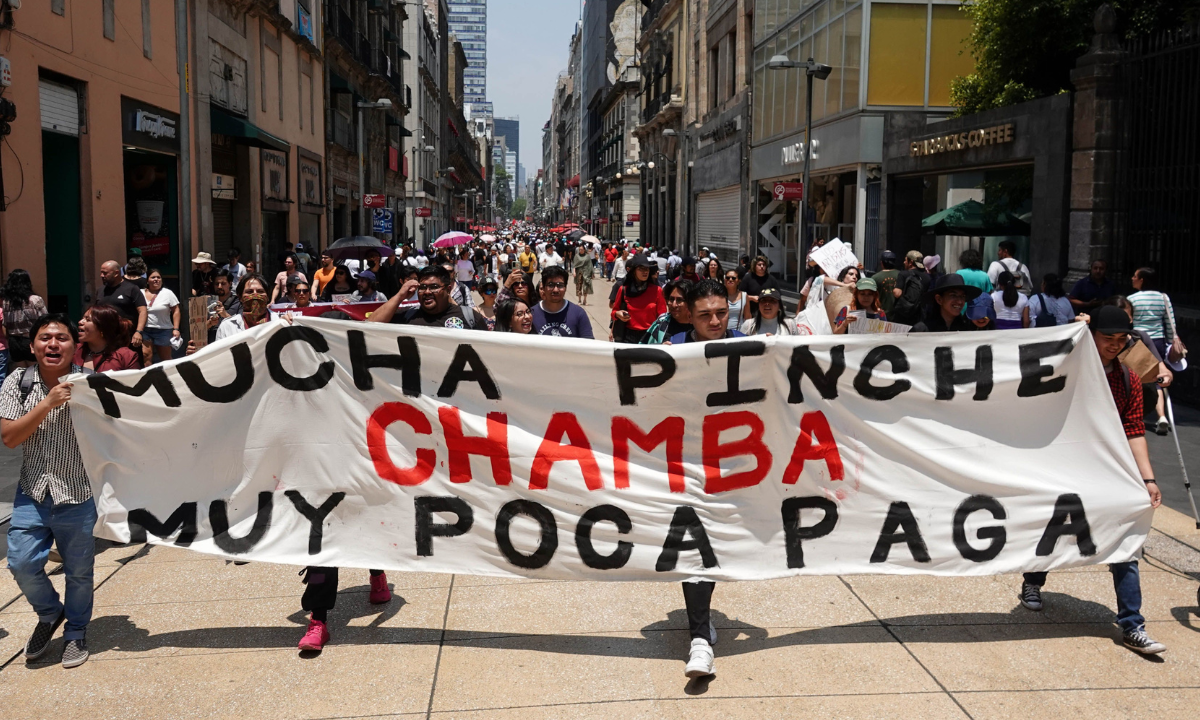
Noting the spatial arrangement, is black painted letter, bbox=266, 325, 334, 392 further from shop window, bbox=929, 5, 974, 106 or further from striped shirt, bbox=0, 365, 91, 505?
shop window, bbox=929, 5, 974, 106

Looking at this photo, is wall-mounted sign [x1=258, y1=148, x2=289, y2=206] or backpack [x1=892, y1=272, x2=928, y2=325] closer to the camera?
backpack [x1=892, y1=272, x2=928, y2=325]

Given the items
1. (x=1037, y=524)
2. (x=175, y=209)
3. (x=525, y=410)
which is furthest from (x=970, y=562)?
(x=175, y=209)

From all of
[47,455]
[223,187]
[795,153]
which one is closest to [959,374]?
[47,455]

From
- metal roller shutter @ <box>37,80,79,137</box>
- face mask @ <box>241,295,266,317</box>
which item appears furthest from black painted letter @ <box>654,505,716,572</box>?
metal roller shutter @ <box>37,80,79,137</box>

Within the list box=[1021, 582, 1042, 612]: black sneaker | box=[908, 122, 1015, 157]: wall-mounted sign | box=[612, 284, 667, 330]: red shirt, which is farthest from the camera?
box=[908, 122, 1015, 157]: wall-mounted sign

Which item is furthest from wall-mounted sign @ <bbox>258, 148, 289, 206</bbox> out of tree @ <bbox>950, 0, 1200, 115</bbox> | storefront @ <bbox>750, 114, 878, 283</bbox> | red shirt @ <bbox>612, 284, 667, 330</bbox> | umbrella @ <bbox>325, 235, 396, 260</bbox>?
red shirt @ <bbox>612, 284, 667, 330</bbox>

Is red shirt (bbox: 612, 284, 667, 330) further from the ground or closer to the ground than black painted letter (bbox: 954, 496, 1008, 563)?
further from the ground

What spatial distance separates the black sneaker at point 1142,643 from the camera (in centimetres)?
501

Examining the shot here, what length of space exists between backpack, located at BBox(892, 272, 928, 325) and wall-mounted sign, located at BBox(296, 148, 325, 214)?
22.3 m

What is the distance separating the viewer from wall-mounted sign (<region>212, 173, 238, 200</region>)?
23625mm

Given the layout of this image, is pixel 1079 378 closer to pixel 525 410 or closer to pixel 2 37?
pixel 525 410

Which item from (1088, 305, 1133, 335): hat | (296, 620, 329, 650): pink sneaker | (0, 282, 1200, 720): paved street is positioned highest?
(1088, 305, 1133, 335): hat

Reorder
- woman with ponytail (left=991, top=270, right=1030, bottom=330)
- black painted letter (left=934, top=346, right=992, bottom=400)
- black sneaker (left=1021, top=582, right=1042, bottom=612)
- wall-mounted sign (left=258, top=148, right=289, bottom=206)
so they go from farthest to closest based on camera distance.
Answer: wall-mounted sign (left=258, top=148, right=289, bottom=206)
woman with ponytail (left=991, top=270, right=1030, bottom=330)
black sneaker (left=1021, top=582, right=1042, bottom=612)
black painted letter (left=934, top=346, right=992, bottom=400)

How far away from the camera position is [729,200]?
39.5 m
